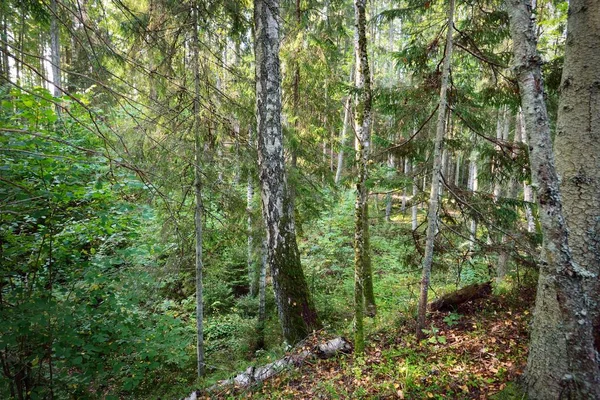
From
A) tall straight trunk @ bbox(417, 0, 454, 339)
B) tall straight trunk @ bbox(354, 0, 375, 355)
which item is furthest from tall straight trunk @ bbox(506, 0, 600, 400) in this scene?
tall straight trunk @ bbox(354, 0, 375, 355)

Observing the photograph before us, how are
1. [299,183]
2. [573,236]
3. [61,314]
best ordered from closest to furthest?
[573,236], [61,314], [299,183]

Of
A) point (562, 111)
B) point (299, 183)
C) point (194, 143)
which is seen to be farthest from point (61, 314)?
point (562, 111)

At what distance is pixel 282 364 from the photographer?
4707 mm

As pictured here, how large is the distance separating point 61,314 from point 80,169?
6.42ft

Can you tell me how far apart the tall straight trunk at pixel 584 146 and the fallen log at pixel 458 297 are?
255 cm

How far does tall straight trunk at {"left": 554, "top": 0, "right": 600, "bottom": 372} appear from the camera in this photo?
3.04 metres

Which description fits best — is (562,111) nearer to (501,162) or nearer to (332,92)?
(501,162)

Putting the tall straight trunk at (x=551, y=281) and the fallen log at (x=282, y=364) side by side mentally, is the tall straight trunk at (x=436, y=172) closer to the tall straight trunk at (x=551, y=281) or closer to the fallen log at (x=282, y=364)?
the tall straight trunk at (x=551, y=281)

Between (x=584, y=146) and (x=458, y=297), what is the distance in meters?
3.36

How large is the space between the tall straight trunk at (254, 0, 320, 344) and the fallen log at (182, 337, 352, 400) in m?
0.70

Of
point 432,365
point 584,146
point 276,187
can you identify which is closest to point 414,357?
point 432,365

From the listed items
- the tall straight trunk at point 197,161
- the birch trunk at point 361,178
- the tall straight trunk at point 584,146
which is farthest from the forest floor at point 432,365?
the tall straight trunk at point 197,161

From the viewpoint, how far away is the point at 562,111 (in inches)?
127

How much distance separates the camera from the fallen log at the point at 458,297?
18.1 ft
